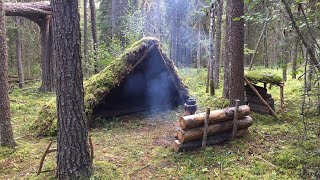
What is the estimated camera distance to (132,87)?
12281 millimetres

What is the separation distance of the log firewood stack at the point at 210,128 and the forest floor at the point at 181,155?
20cm

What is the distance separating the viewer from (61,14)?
459 centimetres

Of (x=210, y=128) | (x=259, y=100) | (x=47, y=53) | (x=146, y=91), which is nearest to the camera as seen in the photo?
(x=210, y=128)

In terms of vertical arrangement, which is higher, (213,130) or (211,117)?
(211,117)

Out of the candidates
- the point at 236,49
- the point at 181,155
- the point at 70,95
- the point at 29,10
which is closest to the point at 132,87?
the point at 236,49

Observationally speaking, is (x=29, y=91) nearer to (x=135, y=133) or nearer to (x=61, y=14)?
(x=135, y=133)

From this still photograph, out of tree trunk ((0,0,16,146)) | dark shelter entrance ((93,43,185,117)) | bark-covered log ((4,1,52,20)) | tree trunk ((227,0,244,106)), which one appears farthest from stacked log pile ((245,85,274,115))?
bark-covered log ((4,1,52,20))

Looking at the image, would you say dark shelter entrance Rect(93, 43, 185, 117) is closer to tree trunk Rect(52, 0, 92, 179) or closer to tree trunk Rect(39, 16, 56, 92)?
tree trunk Rect(39, 16, 56, 92)

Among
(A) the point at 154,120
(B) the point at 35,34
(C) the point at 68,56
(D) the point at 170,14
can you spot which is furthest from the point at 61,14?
(D) the point at 170,14

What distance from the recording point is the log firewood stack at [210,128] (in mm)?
6711

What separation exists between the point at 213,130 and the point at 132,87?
5970 mm

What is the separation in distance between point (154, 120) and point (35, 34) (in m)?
15.8

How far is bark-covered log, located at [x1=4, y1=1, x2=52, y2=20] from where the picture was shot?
42.5ft

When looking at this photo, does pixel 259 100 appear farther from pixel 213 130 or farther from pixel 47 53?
pixel 47 53
